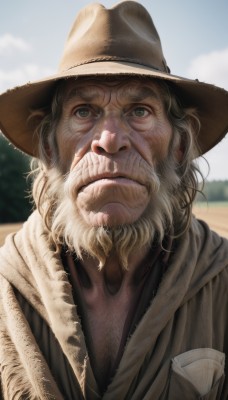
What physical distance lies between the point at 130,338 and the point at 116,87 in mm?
1351

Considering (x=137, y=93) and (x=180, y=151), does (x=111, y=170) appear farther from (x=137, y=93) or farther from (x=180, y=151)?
(x=180, y=151)

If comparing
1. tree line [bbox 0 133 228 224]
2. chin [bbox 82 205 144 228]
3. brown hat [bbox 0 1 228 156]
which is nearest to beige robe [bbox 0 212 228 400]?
chin [bbox 82 205 144 228]

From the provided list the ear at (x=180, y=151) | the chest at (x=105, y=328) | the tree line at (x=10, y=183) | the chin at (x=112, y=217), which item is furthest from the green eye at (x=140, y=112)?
the tree line at (x=10, y=183)

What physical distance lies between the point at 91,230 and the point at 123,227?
0.17 m

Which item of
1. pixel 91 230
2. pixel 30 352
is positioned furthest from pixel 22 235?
pixel 30 352

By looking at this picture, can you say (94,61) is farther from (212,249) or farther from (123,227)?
(212,249)

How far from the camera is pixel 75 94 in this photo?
2551 mm

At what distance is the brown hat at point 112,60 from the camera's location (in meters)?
2.49

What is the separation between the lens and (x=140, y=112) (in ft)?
8.34

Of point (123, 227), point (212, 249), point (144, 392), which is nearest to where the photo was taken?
point (144, 392)

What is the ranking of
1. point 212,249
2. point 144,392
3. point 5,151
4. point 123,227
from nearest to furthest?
point 144,392, point 123,227, point 212,249, point 5,151

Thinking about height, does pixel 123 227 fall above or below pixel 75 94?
below

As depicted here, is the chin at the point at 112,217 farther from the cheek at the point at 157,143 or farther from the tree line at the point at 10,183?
the tree line at the point at 10,183

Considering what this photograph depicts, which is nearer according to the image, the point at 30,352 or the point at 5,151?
the point at 30,352
